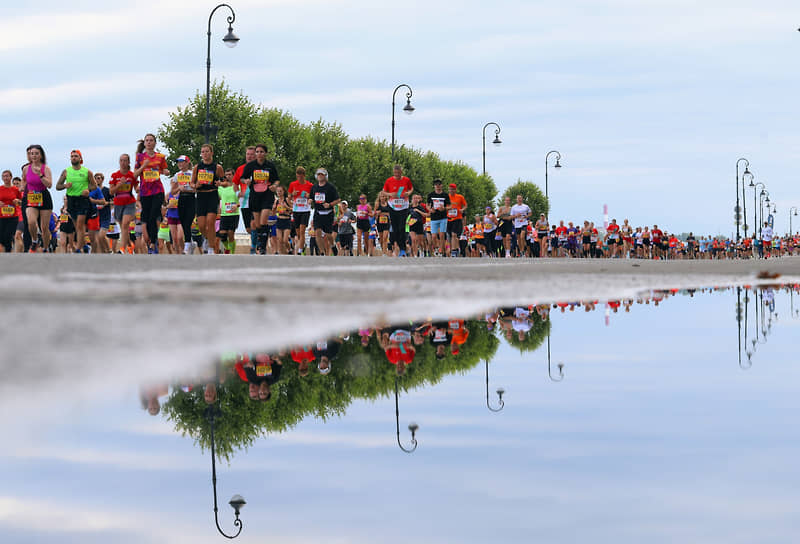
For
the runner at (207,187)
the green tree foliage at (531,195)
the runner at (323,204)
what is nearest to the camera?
the runner at (207,187)

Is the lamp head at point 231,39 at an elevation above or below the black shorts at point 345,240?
above

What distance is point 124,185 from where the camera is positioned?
2045cm

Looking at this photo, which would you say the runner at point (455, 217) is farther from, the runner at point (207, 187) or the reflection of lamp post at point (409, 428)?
the reflection of lamp post at point (409, 428)

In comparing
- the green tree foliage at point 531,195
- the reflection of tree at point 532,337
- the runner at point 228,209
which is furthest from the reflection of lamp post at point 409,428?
the green tree foliage at point 531,195

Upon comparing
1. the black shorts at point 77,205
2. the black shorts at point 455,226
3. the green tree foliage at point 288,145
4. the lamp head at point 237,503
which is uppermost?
the green tree foliage at point 288,145

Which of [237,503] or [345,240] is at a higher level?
[345,240]

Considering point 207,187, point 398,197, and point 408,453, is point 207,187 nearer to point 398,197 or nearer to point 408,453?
point 398,197

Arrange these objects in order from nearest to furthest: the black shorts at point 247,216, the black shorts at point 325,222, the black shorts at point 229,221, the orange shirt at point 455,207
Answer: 1. the black shorts at point 247,216
2. the black shorts at point 229,221
3. the black shorts at point 325,222
4. the orange shirt at point 455,207

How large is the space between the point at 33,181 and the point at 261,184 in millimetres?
3805

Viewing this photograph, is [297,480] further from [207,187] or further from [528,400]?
[207,187]

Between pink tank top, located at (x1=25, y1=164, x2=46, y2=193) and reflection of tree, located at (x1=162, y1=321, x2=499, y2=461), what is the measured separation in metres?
16.6

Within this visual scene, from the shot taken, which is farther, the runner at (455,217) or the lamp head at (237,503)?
the runner at (455,217)

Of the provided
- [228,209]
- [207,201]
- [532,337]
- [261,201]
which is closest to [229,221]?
[228,209]

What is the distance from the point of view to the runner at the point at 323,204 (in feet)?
77.7
